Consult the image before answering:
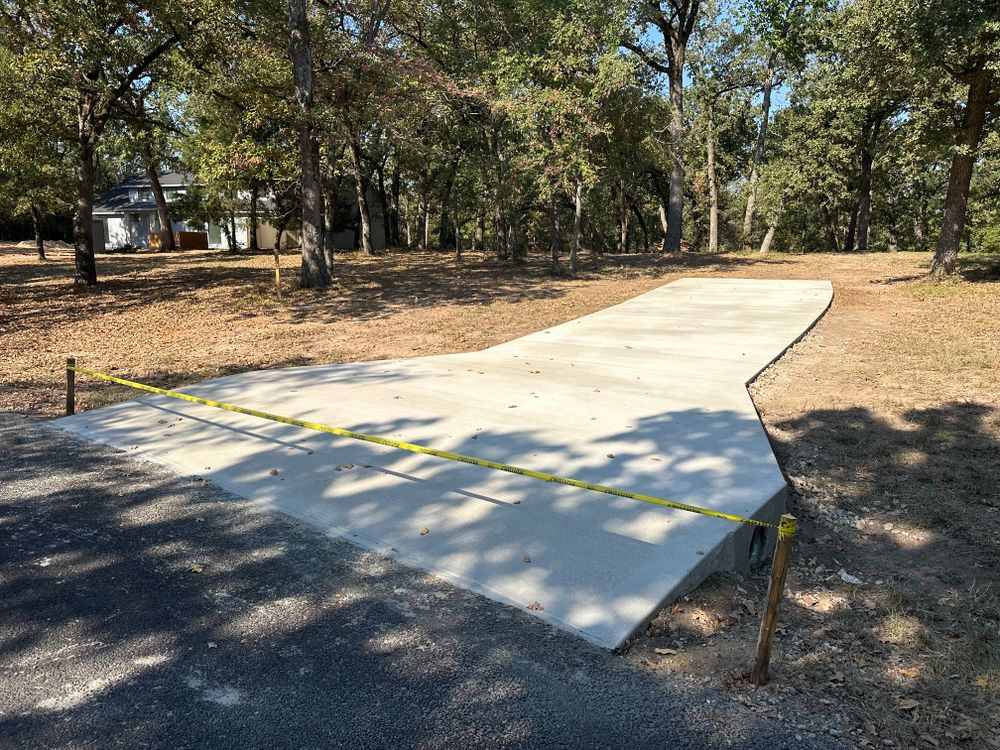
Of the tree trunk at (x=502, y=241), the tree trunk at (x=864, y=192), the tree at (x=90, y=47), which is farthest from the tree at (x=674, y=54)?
the tree at (x=90, y=47)

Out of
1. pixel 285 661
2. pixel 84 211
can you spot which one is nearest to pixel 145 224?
pixel 84 211

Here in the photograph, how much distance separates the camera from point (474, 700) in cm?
278

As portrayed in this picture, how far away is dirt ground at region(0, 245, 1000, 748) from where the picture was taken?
3.00 m

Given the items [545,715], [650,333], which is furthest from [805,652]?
[650,333]

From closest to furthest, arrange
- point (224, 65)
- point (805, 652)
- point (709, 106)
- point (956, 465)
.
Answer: point (805, 652), point (956, 465), point (224, 65), point (709, 106)

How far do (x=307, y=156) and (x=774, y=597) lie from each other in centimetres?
1547

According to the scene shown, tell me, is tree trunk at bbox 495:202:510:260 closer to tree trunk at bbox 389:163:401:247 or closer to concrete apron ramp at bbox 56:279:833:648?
tree trunk at bbox 389:163:401:247

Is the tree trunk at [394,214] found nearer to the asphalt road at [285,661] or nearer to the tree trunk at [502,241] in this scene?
the tree trunk at [502,241]

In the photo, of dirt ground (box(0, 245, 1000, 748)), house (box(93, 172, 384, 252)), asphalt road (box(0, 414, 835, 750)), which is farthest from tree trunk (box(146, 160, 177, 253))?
asphalt road (box(0, 414, 835, 750))

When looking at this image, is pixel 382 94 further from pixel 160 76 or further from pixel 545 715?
pixel 545 715

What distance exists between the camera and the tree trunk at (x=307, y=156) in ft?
48.4

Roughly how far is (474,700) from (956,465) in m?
4.66

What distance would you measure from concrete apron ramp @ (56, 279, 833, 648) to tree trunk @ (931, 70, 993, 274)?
8.06m

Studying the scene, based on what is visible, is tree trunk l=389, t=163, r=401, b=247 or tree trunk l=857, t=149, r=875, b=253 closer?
tree trunk l=857, t=149, r=875, b=253
